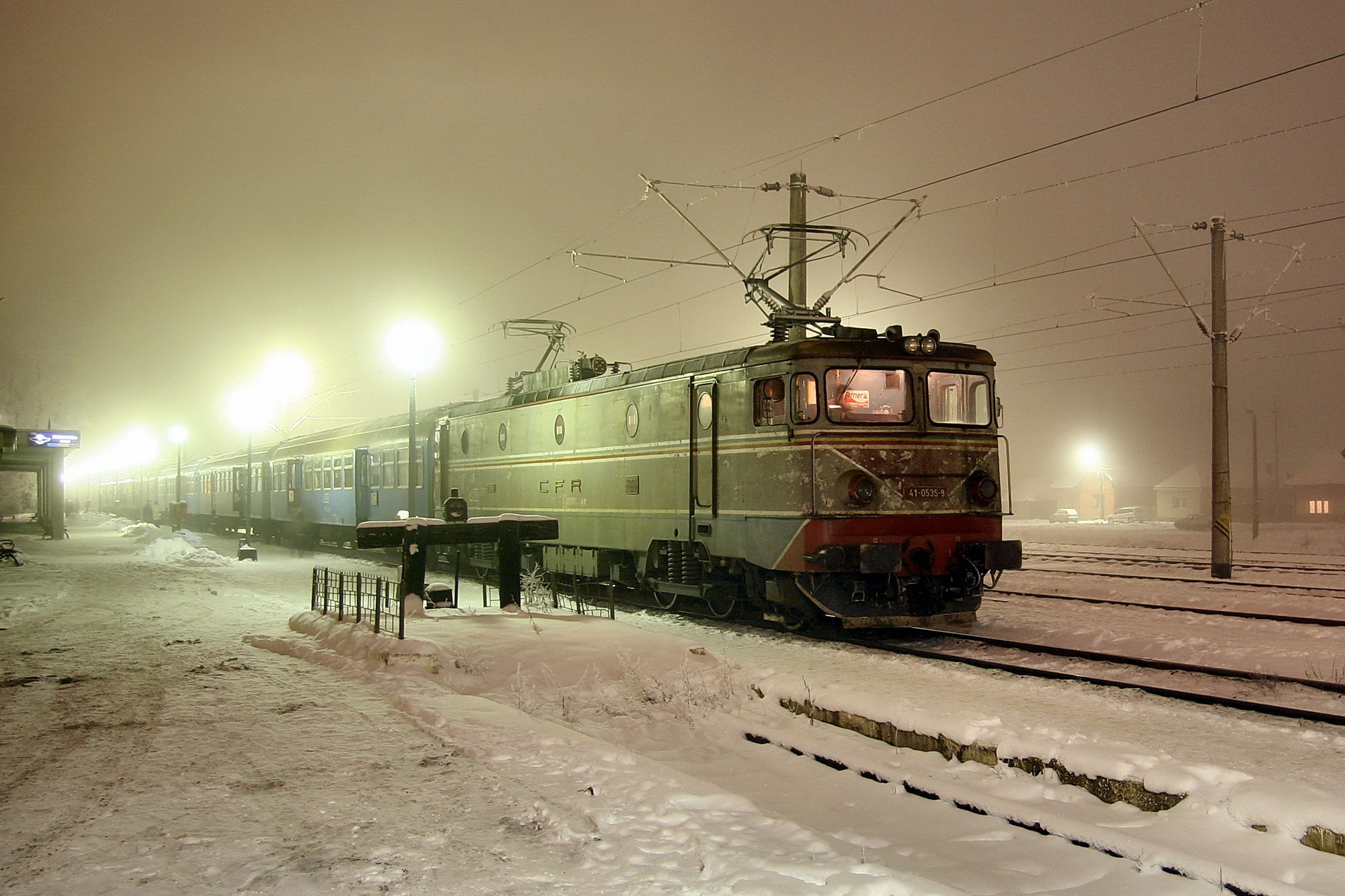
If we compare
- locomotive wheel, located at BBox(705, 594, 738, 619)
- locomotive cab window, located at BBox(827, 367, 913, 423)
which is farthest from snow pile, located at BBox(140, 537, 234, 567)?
locomotive cab window, located at BBox(827, 367, 913, 423)

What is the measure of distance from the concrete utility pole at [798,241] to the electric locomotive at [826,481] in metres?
4.69

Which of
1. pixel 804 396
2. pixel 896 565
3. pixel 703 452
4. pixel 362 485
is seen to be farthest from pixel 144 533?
pixel 896 565

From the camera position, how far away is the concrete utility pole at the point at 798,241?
58.9ft

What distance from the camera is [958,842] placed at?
5312 mm

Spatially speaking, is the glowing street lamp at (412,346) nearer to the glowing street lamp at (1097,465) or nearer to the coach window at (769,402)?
the coach window at (769,402)

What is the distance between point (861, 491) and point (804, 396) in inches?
50.5

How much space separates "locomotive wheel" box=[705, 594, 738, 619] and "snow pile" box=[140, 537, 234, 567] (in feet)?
51.3

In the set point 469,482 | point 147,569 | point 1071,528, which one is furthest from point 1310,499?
point 147,569

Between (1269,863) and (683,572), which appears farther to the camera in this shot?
(683,572)

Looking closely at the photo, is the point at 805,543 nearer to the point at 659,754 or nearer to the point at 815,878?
the point at 659,754

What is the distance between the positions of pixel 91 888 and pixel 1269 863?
18.2 ft

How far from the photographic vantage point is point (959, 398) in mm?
12305

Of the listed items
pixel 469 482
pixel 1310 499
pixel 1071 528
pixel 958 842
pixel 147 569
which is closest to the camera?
pixel 958 842

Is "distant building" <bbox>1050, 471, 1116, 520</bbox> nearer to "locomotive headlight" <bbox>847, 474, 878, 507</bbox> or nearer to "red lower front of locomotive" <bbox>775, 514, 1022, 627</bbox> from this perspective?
"red lower front of locomotive" <bbox>775, 514, 1022, 627</bbox>
